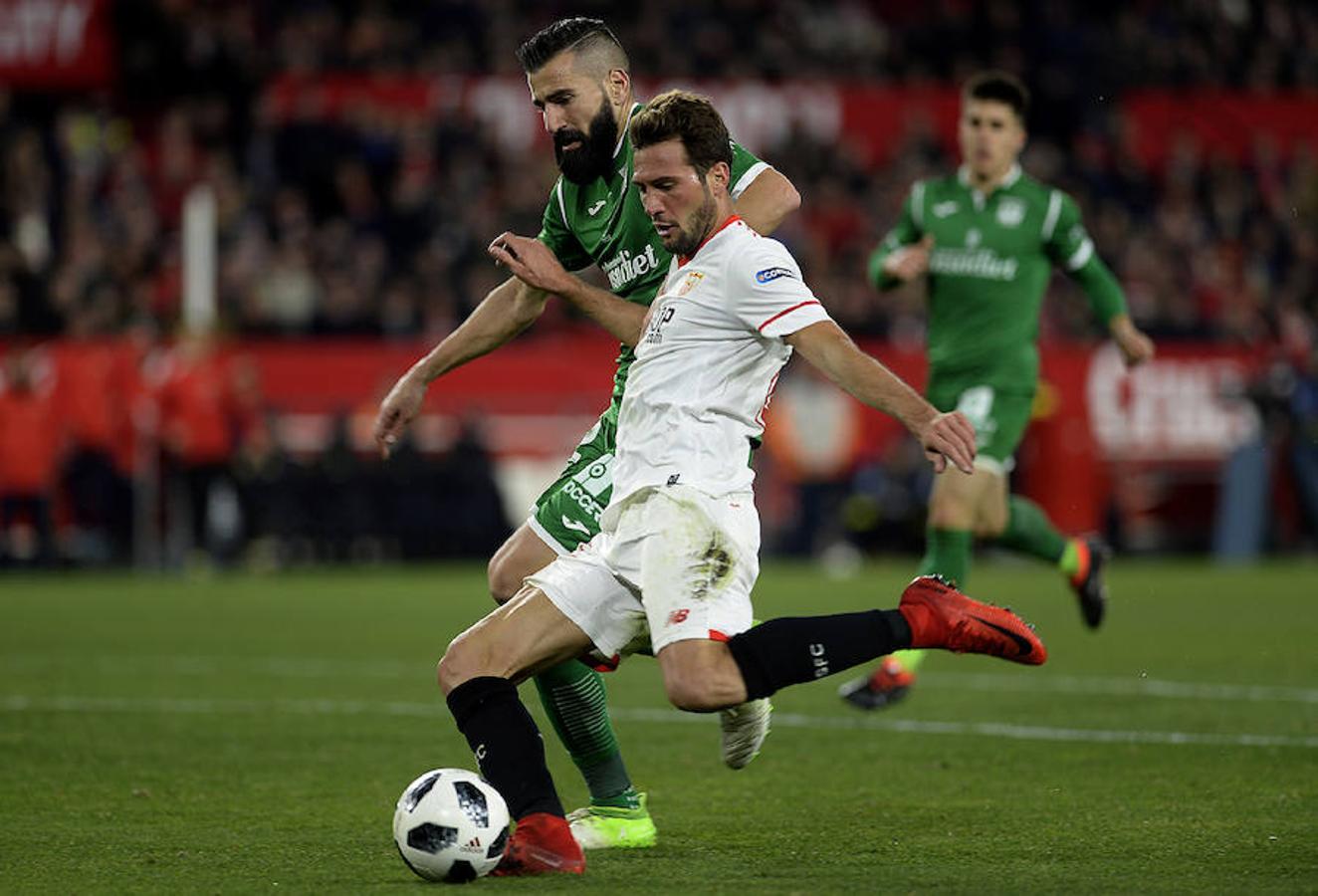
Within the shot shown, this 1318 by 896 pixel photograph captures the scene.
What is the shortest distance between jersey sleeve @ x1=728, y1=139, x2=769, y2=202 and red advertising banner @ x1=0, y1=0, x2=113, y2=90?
19.6 meters

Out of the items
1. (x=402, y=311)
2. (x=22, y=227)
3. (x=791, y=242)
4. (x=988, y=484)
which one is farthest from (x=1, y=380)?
(x=988, y=484)

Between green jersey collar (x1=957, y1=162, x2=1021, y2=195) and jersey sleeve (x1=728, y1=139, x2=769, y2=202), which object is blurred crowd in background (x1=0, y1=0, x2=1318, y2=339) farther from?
jersey sleeve (x1=728, y1=139, x2=769, y2=202)

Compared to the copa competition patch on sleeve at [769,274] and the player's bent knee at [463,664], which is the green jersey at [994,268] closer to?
the copa competition patch on sleeve at [769,274]

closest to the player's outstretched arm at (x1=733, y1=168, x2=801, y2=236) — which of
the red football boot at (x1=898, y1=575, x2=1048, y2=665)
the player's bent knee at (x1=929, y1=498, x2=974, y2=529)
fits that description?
the red football boot at (x1=898, y1=575, x2=1048, y2=665)

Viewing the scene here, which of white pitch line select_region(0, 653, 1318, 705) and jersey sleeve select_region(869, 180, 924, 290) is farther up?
jersey sleeve select_region(869, 180, 924, 290)

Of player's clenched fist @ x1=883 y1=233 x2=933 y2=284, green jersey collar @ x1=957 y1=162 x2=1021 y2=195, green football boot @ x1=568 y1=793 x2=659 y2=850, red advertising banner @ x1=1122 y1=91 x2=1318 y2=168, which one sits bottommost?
green football boot @ x1=568 y1=793 x2=659 y2=850

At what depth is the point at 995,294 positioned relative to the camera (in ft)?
34.7

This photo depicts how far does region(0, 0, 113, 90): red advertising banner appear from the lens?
80.7ft

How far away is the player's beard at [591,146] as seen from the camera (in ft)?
22.2

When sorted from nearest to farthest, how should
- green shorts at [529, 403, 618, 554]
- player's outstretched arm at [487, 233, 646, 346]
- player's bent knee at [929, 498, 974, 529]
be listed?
player's outstretched arm at [487, 233, 646, 346] < green shorts at [529, 403, 618, 554] < player's bent knee at [929, 498, 974, 529]

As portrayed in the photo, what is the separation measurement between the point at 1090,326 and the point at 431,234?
7561mm

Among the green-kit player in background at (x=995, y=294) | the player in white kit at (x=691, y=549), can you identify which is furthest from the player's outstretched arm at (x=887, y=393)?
the green-kit player in background at (x=995, y=294)

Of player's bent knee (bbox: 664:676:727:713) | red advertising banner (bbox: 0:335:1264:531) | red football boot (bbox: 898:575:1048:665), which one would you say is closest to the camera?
player's bent knee (bbox: 664:676:727:713)

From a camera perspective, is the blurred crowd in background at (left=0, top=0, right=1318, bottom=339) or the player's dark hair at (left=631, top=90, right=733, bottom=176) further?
the blurred crowd in background at (left=0, top=0, right=1318, bottom=339)
